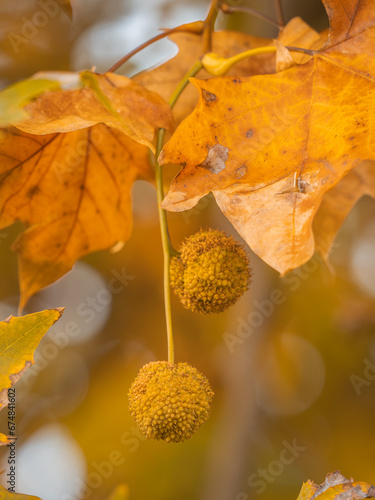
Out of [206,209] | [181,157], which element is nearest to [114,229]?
[181,157]

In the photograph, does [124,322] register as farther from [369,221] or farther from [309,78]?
[309,78]

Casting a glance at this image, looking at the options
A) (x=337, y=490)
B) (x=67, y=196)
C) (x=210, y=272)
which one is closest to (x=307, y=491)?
(x=337, y=490)

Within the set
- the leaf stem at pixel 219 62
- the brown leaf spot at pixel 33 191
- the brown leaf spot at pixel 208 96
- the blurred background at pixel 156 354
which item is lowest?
the blurred background at pixel 156 354

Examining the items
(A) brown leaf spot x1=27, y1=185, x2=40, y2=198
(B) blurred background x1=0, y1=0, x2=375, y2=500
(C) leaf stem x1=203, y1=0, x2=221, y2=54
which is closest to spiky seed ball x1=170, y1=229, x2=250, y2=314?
(A) brown leaf spot x1=27, y1=185, x2=40, y2=198

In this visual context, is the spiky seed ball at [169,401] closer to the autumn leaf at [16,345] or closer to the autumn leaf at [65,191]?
the autumn leaf at [16,345]

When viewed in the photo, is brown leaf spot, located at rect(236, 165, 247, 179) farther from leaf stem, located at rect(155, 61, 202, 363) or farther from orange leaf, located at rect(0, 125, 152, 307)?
orange leaf, located at rect(0, 125, 152, 307)

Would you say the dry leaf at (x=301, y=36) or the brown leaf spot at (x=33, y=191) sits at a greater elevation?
the dry leaf at (x=301, y=36)

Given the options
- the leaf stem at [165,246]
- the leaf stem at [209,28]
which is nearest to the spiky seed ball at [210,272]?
the leaf stem at [165,246]
